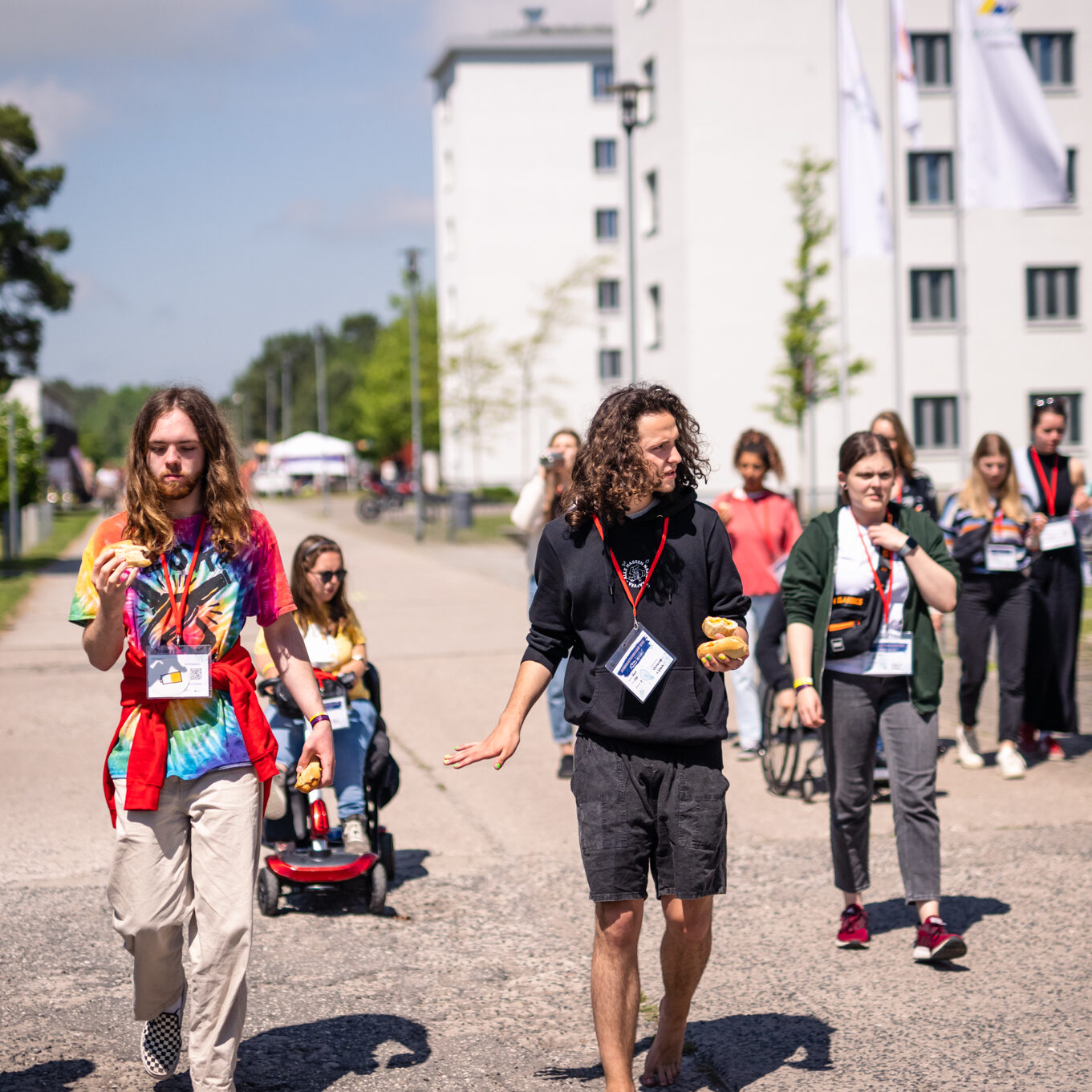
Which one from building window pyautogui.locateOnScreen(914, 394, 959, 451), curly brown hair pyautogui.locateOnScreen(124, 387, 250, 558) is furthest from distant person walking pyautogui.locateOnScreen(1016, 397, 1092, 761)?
building window pyautogui.locateOnScreen(914, 394, 959, 451)

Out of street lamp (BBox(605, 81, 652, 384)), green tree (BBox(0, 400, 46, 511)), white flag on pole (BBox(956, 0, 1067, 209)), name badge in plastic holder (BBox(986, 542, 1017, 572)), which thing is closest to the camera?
name badge in plastic holder (BBox(986, 542, 1017, 572))

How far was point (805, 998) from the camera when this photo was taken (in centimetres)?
475

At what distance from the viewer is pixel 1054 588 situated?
28.0 feet

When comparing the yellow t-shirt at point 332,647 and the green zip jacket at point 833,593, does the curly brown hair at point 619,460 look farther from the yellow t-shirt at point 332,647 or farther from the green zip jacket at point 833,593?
the yellow t-shirt at point 332,647

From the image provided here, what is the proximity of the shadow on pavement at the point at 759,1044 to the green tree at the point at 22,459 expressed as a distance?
22.2 m

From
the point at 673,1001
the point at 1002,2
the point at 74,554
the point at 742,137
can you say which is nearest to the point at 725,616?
the point at 673,1001

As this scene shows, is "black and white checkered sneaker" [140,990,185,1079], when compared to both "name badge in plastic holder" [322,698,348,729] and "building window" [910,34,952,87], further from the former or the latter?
"building window" [910,34,952,87]

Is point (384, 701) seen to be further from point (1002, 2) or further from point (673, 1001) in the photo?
point (1002, 2)

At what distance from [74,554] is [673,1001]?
2824 cm

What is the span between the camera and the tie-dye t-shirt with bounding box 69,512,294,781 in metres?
3.72

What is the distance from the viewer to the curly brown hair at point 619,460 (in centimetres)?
378

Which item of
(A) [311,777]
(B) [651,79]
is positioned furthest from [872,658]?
(B) [651,79]

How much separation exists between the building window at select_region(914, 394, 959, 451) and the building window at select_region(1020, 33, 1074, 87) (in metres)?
9.17

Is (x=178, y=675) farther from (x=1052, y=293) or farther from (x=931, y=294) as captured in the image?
(x=1052, y=293)
